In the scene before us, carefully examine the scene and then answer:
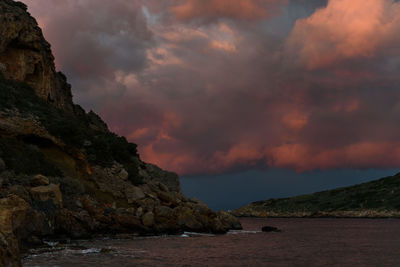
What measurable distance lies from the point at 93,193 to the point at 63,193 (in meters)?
6.49

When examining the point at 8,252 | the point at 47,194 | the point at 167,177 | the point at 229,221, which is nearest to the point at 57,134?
the point at 47,194

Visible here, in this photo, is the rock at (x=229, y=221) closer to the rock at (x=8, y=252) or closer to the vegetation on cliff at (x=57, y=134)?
the vegetation on cliff at (x=57, y=134)

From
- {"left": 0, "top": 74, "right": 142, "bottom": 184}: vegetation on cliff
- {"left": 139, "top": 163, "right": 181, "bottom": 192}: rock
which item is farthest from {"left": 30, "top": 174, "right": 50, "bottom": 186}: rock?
{"left": 139, "top": 163, "right": 181, "bottom": 192}: rock

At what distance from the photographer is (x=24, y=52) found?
213 ft

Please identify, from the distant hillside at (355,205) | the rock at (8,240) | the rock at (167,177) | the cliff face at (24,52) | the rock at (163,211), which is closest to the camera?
the rock at (8,240)

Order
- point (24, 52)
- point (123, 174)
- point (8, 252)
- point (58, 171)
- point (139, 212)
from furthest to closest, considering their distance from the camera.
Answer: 1. point (24, 52)
2. point (123, 174)
3. point (58, 171)
4. point (139, 212)
5. point (8, 252)

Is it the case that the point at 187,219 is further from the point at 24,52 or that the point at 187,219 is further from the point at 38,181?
the point at 24,52

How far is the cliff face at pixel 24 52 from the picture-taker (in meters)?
62.8

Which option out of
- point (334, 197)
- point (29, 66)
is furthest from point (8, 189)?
point (334, 197)

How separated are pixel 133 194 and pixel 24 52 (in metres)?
33.7

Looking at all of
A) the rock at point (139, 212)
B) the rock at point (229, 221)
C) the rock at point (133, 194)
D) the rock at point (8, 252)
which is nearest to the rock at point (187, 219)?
the rock at point (133, 194)

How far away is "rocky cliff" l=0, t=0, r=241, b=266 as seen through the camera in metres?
37.9

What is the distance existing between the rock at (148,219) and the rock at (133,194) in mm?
3993

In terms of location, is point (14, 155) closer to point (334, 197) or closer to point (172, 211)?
point (172, 211)
